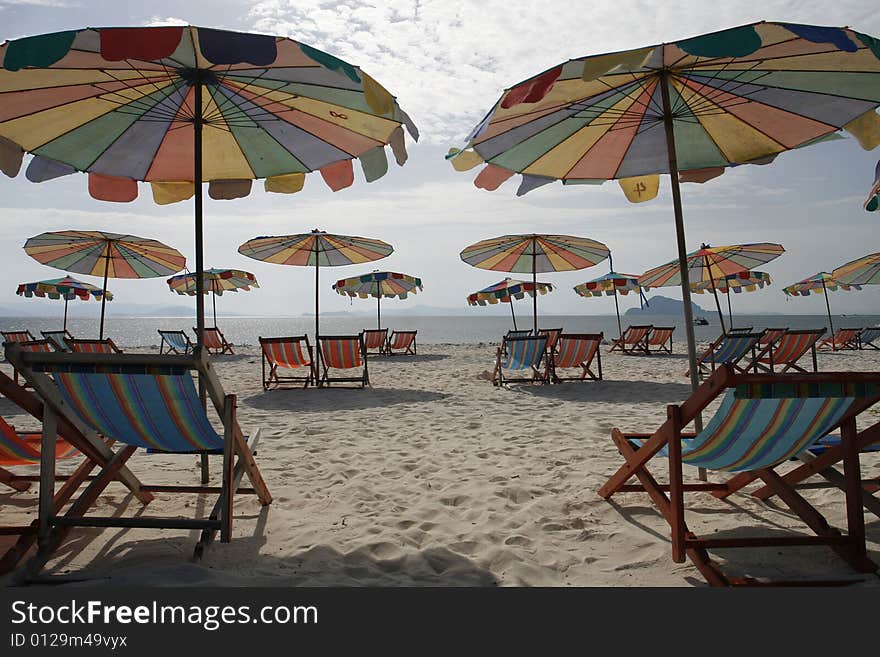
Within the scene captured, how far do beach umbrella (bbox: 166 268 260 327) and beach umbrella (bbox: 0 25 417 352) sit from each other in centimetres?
1093

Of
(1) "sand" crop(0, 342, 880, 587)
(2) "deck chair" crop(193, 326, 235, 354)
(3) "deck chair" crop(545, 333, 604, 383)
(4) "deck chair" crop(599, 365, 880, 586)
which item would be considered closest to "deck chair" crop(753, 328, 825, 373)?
(3) "deck chair" crop(545, 333, 604, 383)

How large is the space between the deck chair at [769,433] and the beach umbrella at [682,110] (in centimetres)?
79

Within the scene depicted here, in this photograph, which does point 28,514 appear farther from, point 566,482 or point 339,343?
point 339,343

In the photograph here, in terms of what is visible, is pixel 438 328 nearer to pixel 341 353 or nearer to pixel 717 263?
pixel 717 263

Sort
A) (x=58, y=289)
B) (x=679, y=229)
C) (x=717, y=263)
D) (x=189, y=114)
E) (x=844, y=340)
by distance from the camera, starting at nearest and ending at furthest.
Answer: (x=679, y=229)
(x=189, y=114)
(x=717, y=263)
(x=58, y=289)
(x=844, y=340)

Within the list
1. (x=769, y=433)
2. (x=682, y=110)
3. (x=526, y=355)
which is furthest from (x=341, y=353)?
(x=769, y=433)

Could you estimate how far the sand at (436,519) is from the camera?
2004 millimetres

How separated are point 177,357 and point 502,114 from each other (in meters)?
1.81

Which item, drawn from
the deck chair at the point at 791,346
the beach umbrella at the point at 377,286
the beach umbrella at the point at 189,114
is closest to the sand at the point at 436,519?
the beach umbrella at the point at 189,114

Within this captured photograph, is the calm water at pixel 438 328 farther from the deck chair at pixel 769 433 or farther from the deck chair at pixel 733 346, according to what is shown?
the deck chair at pixel 769 433

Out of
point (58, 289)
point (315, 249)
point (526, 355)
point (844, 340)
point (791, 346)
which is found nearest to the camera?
point (526, 355)

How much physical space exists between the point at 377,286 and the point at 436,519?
1330cm

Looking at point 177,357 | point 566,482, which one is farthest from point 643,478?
point 177,357

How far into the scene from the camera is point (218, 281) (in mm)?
15555
